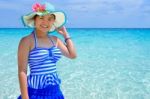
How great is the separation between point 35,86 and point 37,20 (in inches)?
20.2

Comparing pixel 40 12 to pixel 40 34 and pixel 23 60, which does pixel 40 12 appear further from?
pixel 23 60

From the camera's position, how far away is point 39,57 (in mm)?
2607

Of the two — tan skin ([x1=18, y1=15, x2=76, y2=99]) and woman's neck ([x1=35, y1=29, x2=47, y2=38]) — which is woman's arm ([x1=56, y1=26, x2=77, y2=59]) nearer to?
tan skin ([x1=18, y1=15, x2=76, y2=99])

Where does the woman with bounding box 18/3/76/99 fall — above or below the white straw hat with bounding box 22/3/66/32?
below

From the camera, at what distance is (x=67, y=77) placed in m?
8.36

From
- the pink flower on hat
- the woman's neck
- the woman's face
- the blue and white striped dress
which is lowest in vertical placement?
the blue and white striped dress

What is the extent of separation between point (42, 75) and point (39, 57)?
0.15 metres

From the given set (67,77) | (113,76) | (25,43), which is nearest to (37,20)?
(25,43)

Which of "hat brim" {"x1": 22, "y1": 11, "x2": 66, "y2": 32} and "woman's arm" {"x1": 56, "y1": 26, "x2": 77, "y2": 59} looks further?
"woman's arm" {"x1": 56, "y1": 26, "x2": 77, "y2": 59}

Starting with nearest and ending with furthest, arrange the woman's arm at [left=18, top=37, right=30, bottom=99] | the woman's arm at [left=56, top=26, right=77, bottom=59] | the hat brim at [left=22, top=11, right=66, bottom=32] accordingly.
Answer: the woman's arm at [left=18, top=37, right=30, bottom=99]
the hat brim at [left=22, top=11, right=66, bottom=32]
the woman's arm at [left=56, top=26, right=77, bottom=59]

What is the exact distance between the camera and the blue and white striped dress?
2.62 m

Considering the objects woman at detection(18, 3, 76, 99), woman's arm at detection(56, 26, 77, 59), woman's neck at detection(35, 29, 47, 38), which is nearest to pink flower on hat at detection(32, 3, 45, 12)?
woman at detection(18, 3, 76, 99)

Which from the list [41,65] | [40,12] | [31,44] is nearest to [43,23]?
[40,12]

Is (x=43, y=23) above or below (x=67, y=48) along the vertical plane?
above
